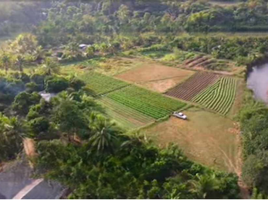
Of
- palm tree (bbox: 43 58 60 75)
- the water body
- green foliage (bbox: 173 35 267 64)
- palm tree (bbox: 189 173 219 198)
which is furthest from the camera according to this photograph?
green foliage (bbox: 173 35 267 64)

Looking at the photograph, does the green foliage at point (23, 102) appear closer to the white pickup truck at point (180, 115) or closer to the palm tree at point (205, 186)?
the white pickup truck at point (180, 115)

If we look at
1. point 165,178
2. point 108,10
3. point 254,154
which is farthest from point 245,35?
point 165,178

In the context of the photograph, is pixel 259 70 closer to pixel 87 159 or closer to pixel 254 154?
pixel 254 154

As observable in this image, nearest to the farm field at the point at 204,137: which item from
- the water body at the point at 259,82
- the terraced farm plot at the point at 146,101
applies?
the terraced farm plot at the point at 146,101

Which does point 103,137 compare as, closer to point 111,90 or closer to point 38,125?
point 38,125

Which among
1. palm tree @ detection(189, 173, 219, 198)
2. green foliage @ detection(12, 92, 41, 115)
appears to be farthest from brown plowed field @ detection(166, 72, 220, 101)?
palm tree @ detection(189, 173, 219, 198)

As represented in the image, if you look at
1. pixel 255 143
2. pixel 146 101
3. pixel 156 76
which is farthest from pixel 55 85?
pixel 255 143

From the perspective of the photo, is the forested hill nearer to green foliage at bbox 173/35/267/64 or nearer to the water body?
green foliage at bbox 173/35/267/64
